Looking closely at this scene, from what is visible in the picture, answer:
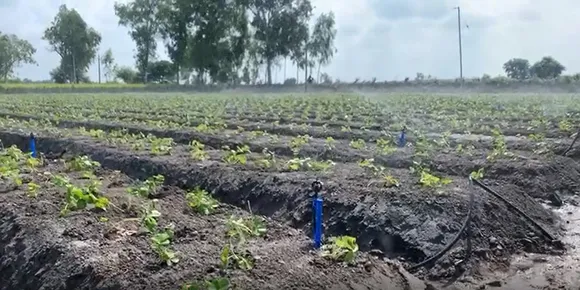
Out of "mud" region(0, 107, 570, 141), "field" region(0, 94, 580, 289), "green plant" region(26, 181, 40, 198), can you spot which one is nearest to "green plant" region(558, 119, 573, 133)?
"mud" region(0, 107, 570, 141)

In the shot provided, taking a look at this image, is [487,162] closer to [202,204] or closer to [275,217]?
[275,217]

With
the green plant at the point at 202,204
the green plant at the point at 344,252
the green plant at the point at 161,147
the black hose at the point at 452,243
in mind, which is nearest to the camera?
the green plant at the point at 344,252

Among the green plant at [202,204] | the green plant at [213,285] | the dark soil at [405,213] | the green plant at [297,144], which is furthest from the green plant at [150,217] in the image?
the green plant at [297,144]

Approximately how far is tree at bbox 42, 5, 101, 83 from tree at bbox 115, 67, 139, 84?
5.00 metres

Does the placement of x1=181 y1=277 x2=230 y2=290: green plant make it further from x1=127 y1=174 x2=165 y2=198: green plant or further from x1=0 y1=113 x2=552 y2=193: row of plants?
x1=0 y1=113 x2=552 y2=193: row of plants

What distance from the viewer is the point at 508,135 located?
16.3 m

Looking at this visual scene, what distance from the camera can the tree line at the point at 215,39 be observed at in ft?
225

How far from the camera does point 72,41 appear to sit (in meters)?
77.4

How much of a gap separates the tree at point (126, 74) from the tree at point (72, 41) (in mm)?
4998

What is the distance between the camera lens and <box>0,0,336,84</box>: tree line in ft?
225

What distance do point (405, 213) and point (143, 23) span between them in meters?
78.3

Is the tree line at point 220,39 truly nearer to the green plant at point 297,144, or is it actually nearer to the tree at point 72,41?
the tree at point 72,41

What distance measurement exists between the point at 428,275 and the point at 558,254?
1.74 meters

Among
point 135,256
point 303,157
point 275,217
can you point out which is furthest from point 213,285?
point 303,157
